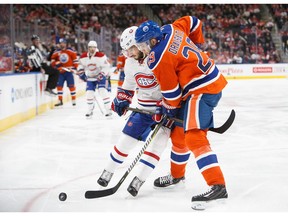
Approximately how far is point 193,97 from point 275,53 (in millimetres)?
12956

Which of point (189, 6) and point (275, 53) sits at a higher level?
point (189, 6)

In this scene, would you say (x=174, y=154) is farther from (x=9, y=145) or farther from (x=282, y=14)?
(x=282, y=14)

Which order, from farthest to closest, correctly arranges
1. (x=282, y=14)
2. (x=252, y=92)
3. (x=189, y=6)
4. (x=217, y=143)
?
(x=189, y=6)
(x=282, y=14)
(x=252, y=92)
(x=217, y=143)

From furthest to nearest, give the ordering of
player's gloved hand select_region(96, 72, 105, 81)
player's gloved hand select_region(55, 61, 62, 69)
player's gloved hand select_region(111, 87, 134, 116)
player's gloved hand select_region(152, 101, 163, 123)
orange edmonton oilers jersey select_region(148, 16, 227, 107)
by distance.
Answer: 1. player's gloved hand select_region(55, 61, 62, 69)
2. player's gloved hand select_region(96, 72, 105, 81)
3. player's gloved hand select_region(111, 87, 134, 116)
4. player's gloved hand select_region(152, 101, 163, 123)
5. orange edmonton oilers jersey select_region(148, 16, 227, 107)

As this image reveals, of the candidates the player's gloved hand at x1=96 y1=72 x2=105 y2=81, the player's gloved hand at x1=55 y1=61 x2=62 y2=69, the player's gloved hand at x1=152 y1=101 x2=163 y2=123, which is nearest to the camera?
the player's gloved hand at x1=152 y1=101 x2=163 y2=123

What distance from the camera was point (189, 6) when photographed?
1905 cm

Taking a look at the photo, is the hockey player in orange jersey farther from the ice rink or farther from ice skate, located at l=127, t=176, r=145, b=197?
ice skate, located at l=127, t=176, r=145, b=197

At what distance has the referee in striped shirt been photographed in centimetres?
771

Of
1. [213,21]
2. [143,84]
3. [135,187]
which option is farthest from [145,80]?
[213,21]

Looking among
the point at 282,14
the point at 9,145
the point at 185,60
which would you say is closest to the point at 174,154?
the point at 185,60

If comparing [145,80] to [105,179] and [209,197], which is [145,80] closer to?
[105,179]

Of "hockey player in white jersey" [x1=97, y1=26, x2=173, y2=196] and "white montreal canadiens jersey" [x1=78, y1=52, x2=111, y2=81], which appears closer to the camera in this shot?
"hockey player in white jersey" [x1=97, y1=26, x2=173, y2=196]

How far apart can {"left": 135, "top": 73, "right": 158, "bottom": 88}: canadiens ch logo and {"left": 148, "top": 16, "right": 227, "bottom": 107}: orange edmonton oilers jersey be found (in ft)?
0.81

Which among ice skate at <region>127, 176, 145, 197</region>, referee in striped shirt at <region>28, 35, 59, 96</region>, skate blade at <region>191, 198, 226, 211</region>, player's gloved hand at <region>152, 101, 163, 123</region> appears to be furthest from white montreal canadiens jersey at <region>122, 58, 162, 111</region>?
referee in striped shirt at <region>28, 35, 59, 96</region>
